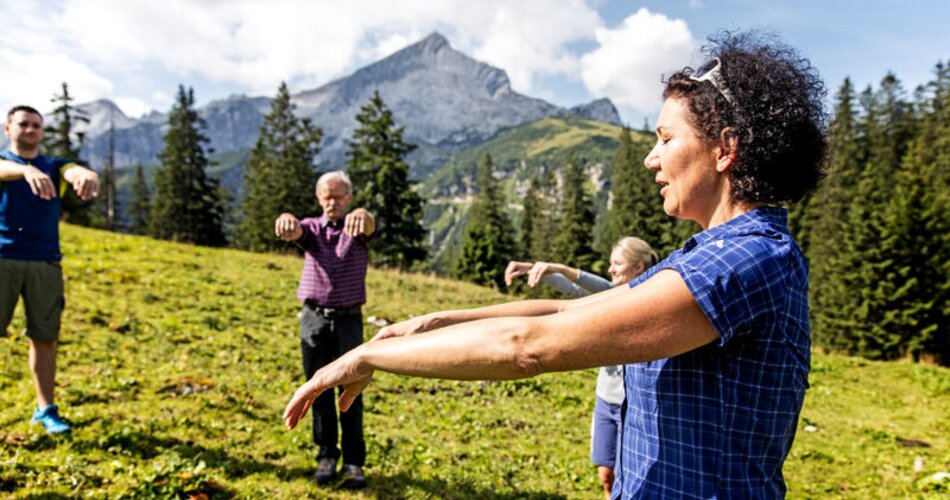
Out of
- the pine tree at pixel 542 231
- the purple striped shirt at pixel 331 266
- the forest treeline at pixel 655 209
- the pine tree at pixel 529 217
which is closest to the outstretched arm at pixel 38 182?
the purple striped shirt at pixel 331 266

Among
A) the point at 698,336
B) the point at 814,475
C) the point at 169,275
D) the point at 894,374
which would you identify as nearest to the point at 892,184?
the point at 894,374

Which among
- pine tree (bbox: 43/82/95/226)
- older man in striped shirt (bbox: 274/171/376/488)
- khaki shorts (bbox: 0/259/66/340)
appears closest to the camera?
khaki shorts (bbox: 0/259/66/340)

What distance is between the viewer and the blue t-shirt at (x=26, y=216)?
18.7 feet

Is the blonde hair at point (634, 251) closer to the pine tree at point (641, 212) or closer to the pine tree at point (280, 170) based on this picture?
the pine tree at point (280, 170)

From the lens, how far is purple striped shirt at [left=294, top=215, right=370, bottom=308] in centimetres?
594

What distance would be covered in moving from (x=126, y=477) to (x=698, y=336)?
5804 millimetres

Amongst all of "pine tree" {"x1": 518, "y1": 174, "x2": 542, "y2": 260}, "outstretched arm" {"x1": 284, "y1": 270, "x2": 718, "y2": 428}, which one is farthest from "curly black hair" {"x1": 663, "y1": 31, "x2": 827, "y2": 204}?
"pine tree" {"x1": 518, "y1": 174, "x2": 542, "y2": 260}

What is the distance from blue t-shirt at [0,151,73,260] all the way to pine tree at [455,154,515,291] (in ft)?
193

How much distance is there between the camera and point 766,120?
160cm

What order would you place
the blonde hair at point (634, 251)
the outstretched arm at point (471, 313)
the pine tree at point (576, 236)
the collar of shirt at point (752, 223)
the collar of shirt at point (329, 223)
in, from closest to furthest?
the collar of shirt at point (752, 223)
the outstretched arm at point (471, 313)
the blonde hair at point (634, 251)
the collar of shirt at point (329, 223)
the pine tree at point (576, 236)

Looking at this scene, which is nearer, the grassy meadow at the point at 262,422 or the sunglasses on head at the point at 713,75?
→ the sunglasses on head at the point at 713,75

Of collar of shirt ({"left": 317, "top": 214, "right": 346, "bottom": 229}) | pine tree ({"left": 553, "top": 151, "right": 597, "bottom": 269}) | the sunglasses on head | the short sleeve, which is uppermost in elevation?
pine tree ({"left": 553, "top": 151, "right": 597, "bottom": 269})

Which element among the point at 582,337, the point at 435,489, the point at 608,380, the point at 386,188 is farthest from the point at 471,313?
the point at 386,188

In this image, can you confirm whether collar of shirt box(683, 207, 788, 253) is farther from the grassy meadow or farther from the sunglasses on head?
the grassy meadow
